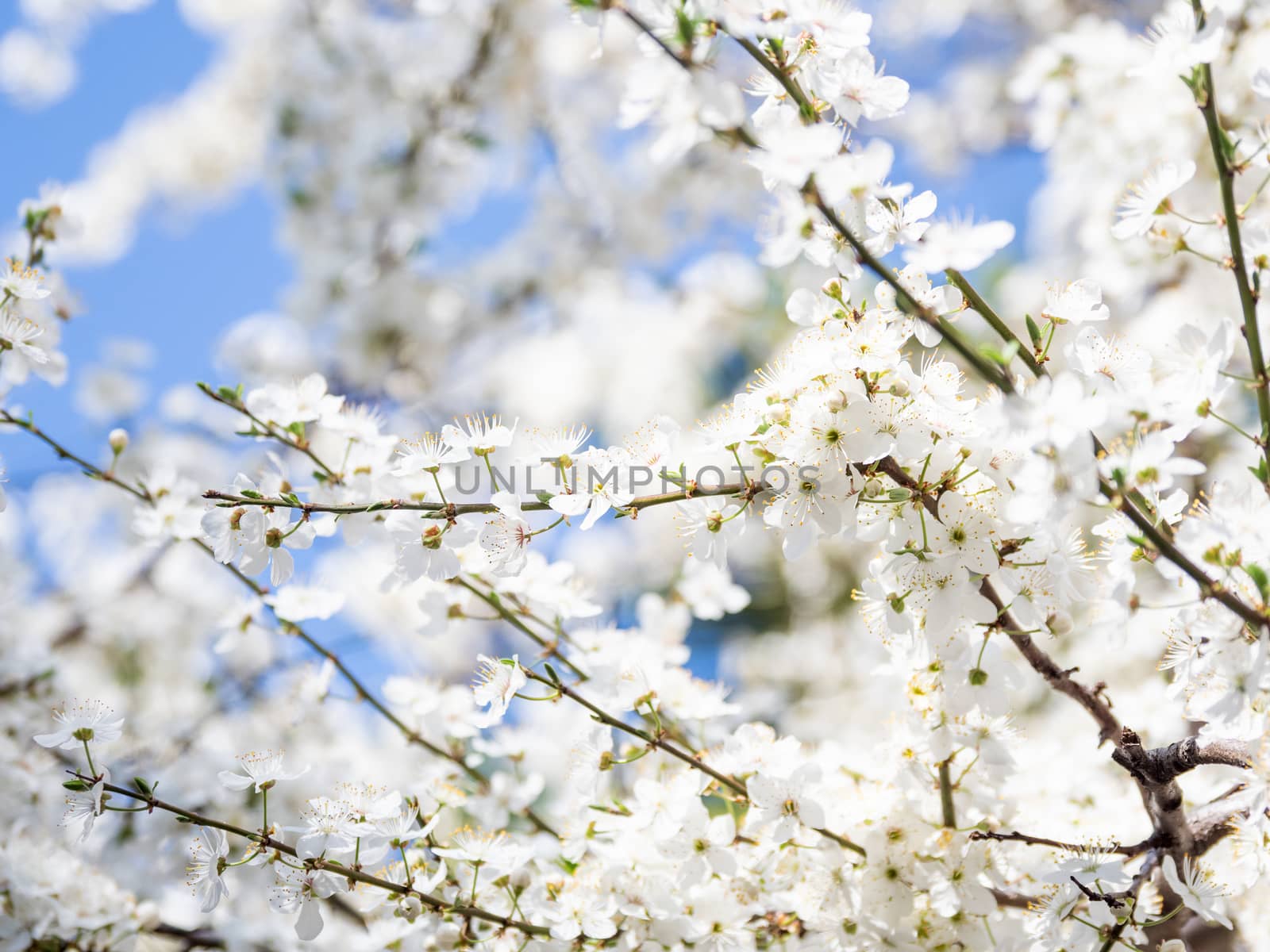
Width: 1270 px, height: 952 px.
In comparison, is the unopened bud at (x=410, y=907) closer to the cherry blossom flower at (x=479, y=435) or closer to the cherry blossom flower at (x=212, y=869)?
the cherry blossom flower at (x=212, y=869)

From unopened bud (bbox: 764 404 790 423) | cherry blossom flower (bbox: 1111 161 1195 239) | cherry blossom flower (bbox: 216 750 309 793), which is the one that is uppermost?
cherry blossom flower (bbox: 1111 161 1195 239)

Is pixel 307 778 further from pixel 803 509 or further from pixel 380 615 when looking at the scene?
pixel 380 615

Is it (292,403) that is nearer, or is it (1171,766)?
(1171,766)

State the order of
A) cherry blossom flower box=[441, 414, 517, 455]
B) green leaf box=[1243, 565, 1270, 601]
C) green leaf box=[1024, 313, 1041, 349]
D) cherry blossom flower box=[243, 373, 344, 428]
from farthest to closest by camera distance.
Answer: cherry blossom flower box=[243, 373, 344, 428]
cherry blossom flower box=[441, 414, 517, 455]
green leaf box=[1024, 313, 1041, 349]
green leaf box=[1243, 565, 1270, 601]

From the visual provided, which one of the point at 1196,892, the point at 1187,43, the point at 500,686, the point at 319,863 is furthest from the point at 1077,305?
the point at 319,863

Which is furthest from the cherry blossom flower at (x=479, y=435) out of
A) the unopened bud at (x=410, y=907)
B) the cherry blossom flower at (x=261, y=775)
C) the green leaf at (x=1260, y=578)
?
the green leaf at (x=1260, y=578)

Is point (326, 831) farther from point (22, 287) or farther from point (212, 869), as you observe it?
point (22, 287)

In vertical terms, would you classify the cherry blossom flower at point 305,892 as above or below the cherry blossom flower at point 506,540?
below

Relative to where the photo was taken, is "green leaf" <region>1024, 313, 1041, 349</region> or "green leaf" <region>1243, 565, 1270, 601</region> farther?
"green leaf" <region>1024, 313, 1041, 349</region>

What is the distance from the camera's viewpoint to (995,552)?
0.92 metres

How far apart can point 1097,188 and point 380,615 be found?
4.53m

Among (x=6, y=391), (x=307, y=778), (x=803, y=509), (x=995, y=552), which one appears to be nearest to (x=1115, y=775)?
(x=995, y=552)

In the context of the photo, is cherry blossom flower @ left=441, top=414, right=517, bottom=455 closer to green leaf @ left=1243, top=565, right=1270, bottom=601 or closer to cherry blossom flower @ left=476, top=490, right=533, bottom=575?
cherry blossom flower @ left=476, top=490, right=533, bottom=575

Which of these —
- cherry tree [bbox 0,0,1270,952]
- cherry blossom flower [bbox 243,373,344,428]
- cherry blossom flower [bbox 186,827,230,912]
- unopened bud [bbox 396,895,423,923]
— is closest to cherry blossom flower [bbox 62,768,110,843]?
cherry tree [bbox 0,0,1270,952]
